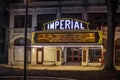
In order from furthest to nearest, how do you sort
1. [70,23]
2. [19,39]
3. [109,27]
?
[19,39] → [70,23] → [109,27]

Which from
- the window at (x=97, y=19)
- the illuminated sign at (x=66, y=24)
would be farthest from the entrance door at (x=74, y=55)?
the illuminated sign at (x=66, y=24)

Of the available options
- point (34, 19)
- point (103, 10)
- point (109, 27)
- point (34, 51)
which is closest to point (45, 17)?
point (34, 19)

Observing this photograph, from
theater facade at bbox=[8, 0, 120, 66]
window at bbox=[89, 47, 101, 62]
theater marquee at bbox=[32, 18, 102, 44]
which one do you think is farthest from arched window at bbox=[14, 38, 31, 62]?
window at bbox=[89, 47, 101, 62]

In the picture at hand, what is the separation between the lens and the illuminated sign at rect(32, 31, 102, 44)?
41938 mm

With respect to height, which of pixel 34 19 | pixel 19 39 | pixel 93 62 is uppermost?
pixel 34 19

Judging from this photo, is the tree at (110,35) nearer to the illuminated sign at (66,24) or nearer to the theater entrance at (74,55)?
the illuminated sign at (66,24)

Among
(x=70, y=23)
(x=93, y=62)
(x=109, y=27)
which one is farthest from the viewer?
(x=93, y=62)

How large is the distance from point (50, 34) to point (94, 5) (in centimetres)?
A: 870

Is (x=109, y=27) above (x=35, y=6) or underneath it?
underneath

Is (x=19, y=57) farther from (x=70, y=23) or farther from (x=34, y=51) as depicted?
(x=70, y=23)

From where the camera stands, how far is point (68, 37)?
142ft

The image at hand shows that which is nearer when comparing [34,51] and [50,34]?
[50,34]

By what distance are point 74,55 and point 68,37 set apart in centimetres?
796

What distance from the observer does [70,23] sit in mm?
43656
